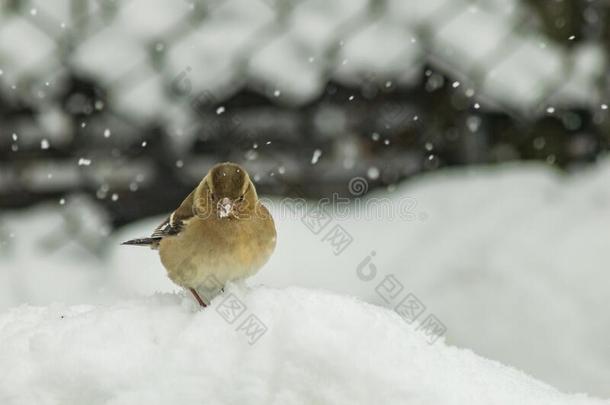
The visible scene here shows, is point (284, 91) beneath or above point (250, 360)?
beneath

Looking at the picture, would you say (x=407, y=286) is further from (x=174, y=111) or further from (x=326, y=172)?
(x=174, y=111)

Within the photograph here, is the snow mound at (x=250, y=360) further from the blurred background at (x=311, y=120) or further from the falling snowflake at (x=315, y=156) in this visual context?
the falling snowflake at (x=315, y=156)

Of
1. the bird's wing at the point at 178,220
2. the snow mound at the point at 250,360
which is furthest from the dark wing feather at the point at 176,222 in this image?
the snow mound at the point at 250,360

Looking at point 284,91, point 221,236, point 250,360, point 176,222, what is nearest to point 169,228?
point 176,222

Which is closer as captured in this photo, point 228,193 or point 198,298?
point 198,298

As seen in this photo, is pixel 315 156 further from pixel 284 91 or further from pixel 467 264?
pixel 467 264

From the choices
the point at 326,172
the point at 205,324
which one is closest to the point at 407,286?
the point at 326,172

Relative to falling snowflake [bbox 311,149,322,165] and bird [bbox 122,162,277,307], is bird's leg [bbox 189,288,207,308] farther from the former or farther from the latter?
falling snowflake [bbox 311,149,322,165]
